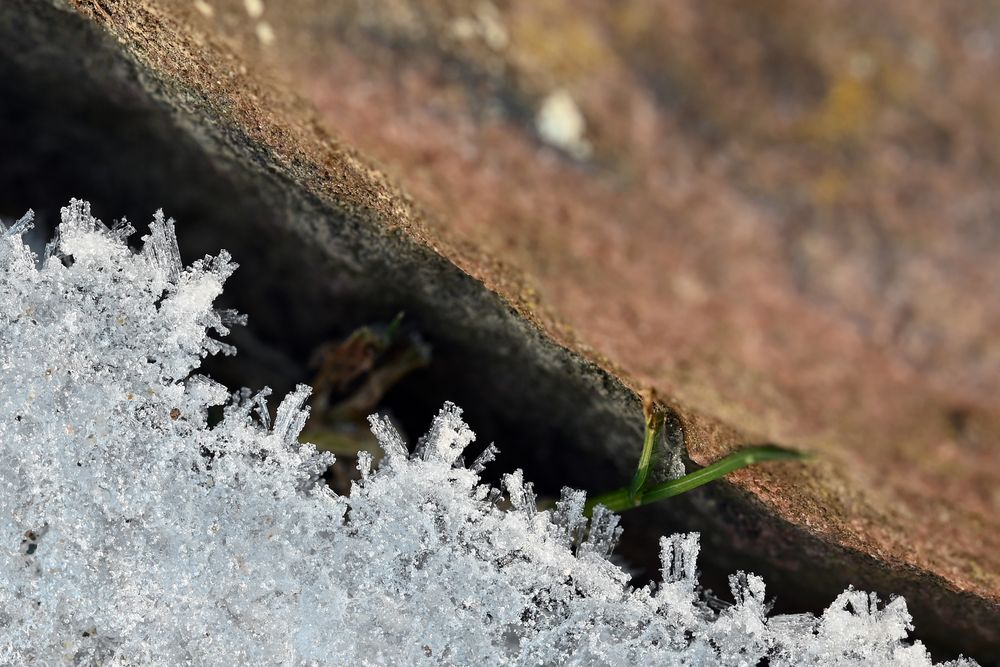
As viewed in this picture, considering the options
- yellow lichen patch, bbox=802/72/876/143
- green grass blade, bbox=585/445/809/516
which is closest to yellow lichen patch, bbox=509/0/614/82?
yellow lichen patch, bbox=802/72/876/143

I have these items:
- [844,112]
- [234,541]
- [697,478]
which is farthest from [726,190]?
[234,541]

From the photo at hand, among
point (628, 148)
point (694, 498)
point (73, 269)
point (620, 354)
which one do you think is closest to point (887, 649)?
point (694, 498)

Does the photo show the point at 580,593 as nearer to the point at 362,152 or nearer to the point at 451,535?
the point at 451,535

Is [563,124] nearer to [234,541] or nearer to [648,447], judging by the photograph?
[648,447]

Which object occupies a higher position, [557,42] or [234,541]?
[557,42]

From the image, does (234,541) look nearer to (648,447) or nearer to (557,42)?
(648,447)

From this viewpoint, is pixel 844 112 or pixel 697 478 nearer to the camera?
pixel 844 112
